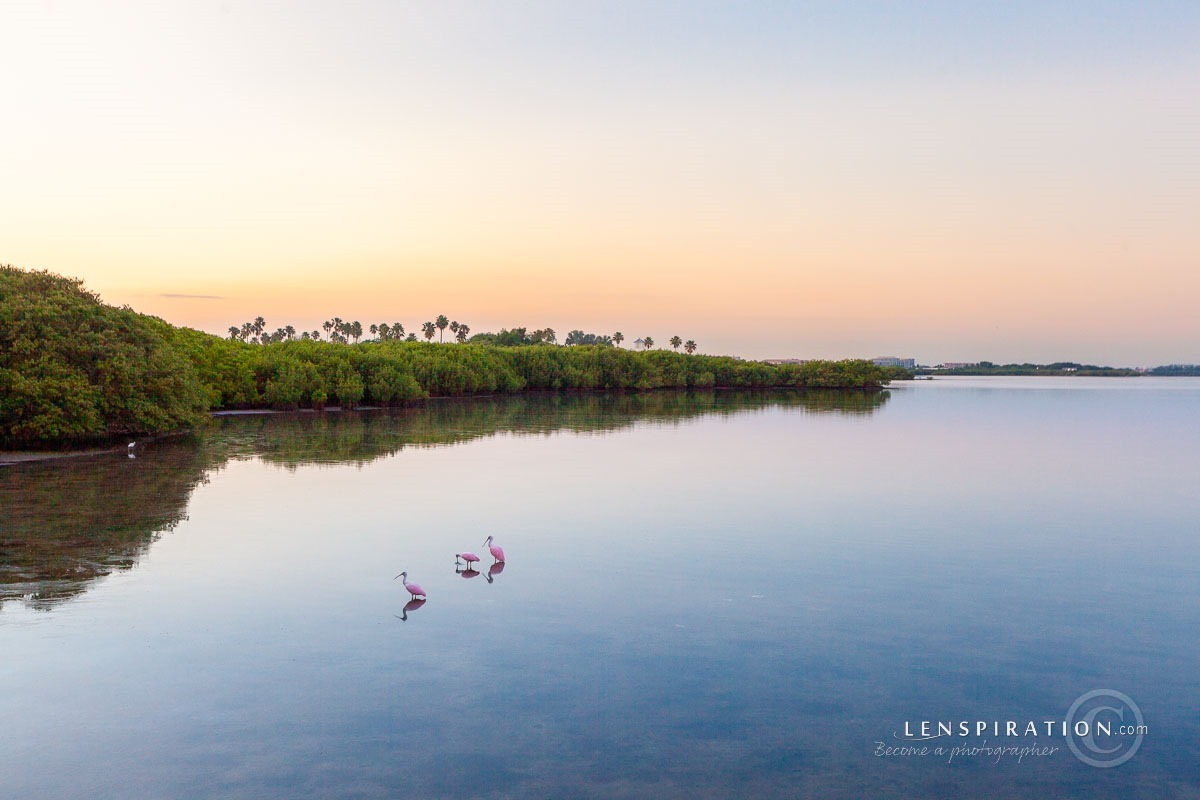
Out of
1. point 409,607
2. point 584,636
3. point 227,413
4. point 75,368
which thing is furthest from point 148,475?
point 227,413

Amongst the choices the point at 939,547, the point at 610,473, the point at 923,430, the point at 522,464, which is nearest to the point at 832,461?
the point at 610,473

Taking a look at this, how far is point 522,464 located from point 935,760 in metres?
27.5

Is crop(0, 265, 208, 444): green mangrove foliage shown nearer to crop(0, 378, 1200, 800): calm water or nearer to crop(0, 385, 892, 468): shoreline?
crop(0, 385, 892, 468): shoreline

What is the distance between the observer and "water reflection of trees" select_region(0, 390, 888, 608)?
17.0 metres

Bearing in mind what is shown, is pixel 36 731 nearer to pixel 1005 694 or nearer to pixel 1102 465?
pixel 1005 694

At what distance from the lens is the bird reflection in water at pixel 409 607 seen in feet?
46.3

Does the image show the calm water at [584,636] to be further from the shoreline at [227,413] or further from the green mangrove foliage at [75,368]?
the green mangrove foliage at [75,368]

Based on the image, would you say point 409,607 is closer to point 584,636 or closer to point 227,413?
point 584,636

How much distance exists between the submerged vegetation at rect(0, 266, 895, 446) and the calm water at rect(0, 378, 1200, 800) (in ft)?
25.8

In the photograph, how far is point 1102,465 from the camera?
36125 mm

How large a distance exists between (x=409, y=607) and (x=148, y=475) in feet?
68.2

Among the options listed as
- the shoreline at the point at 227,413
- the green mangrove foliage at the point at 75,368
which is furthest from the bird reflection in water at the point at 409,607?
the green mangrove foliage at the point at 75,368

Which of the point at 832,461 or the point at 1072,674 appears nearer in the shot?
the point at 1072,674

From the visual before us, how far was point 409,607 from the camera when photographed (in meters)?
14.7
